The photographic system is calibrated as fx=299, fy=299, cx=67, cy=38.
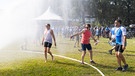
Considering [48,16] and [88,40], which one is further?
[48,16]

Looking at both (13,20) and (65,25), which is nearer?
(13,20)

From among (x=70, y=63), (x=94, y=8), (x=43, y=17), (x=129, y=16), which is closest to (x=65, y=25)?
(x=43, y=17)

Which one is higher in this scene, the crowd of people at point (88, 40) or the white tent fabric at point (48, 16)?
the white tent fabric at point (48, 16)

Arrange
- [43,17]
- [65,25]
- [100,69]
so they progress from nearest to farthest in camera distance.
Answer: [100,69] → [43,17] → [65,25]

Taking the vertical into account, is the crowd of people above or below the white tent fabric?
below

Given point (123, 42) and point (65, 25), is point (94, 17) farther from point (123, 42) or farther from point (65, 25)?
point (123, 42)

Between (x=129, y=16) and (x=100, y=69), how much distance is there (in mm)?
57777

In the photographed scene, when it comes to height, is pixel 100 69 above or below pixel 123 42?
below

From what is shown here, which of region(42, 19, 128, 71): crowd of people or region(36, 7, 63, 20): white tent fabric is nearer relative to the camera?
region(42, 19, 128, 71): crowd of people

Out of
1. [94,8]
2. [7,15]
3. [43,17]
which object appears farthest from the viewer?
[94,8]

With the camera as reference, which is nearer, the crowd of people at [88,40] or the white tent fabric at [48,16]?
the crowd of people at [88,40]

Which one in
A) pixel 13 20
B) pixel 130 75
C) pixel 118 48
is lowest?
pixel 130 75

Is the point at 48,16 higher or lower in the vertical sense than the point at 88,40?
higher

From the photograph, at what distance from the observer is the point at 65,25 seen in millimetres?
47250
